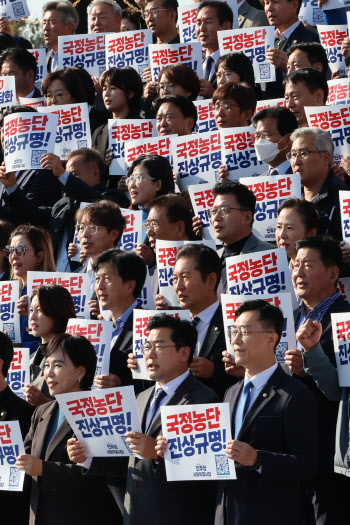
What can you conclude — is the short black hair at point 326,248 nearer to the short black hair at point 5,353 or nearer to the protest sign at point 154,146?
the short black hair at point 5,353

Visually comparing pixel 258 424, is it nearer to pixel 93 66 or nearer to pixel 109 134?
pixel 109 134

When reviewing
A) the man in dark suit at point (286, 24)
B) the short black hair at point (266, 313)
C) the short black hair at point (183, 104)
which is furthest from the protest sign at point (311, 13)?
the short black hair at point (266, 313)

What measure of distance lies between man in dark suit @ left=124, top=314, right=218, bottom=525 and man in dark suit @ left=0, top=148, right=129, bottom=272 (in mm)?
2780

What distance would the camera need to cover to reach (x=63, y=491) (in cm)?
746

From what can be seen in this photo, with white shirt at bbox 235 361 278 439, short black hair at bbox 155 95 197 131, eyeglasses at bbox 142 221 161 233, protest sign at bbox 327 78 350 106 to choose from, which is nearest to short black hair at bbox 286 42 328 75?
protest sign at bbox 327 78 350 106

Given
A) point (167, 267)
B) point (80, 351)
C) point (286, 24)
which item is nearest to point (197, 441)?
point (80, 351)

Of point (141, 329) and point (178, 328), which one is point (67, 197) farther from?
point (178, 328)

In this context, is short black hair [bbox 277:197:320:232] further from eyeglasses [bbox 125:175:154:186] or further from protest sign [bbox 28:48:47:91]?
protest sign [bbox 28:48:47:91]

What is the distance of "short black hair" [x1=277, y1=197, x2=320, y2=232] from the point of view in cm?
850

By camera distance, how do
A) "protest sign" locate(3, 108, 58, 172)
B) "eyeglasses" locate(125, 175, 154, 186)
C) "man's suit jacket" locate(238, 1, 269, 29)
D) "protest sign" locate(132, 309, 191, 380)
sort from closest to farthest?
A: "protest sign" locate(132, 309, 191, 380) → "eyeglasses" locate(125, 175, 154, 186) → "protest sign" locate(3, 108, 58, 172) → "man's suit jacket" locate(238, 1, 269, 29)

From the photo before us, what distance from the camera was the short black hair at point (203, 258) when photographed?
8.25m

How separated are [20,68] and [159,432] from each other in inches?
248

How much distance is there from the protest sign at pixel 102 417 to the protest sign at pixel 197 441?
1.06 feet

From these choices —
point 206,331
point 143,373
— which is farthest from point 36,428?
point 206,331
